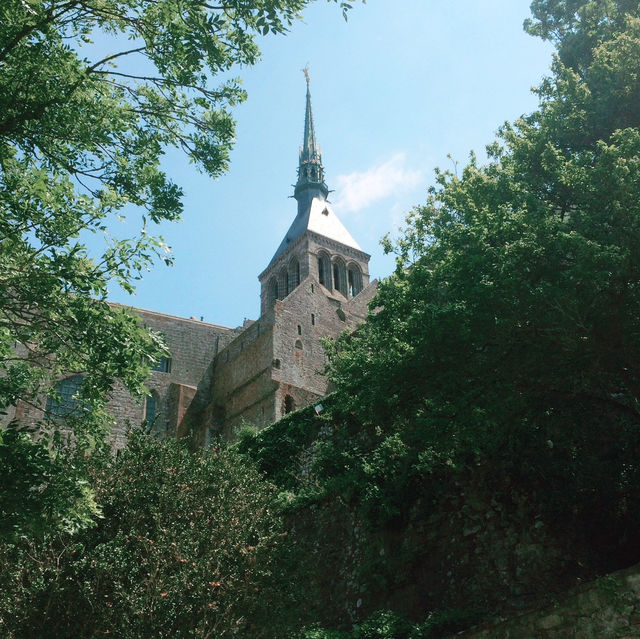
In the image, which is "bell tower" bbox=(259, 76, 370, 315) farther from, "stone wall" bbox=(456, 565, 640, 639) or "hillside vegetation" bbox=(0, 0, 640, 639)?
"stone wall" bbox=(456, 565, 640, 639)

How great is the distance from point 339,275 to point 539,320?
151ft

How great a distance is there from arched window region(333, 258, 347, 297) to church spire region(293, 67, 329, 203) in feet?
34.4

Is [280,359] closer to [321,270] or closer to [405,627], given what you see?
[405,627]

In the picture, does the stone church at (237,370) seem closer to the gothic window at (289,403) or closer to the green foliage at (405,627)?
the gothic window at (289,403)

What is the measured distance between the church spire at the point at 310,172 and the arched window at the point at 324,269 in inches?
406

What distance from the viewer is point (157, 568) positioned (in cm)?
855

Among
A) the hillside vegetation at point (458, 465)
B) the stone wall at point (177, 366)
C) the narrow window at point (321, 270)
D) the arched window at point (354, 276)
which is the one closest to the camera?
the hillside vegetation at point (458, 465)

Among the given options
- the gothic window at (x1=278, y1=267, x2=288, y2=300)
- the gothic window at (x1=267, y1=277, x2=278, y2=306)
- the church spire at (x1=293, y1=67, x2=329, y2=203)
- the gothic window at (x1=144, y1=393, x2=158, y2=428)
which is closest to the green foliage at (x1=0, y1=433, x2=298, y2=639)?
the gothic window at (x1=144, y1=393, x2=158, y2=428)

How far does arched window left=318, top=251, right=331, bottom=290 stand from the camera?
5378 cm

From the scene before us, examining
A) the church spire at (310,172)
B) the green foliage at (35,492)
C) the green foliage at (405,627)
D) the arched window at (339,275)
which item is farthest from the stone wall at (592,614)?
the church spire at (310,172)

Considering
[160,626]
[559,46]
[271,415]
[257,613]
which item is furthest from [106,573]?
[271,415]

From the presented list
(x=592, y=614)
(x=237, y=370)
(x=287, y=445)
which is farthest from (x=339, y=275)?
(x=592, y=614)

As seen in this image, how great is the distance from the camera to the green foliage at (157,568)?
27.4 ft

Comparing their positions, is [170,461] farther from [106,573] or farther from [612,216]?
[612,216]
